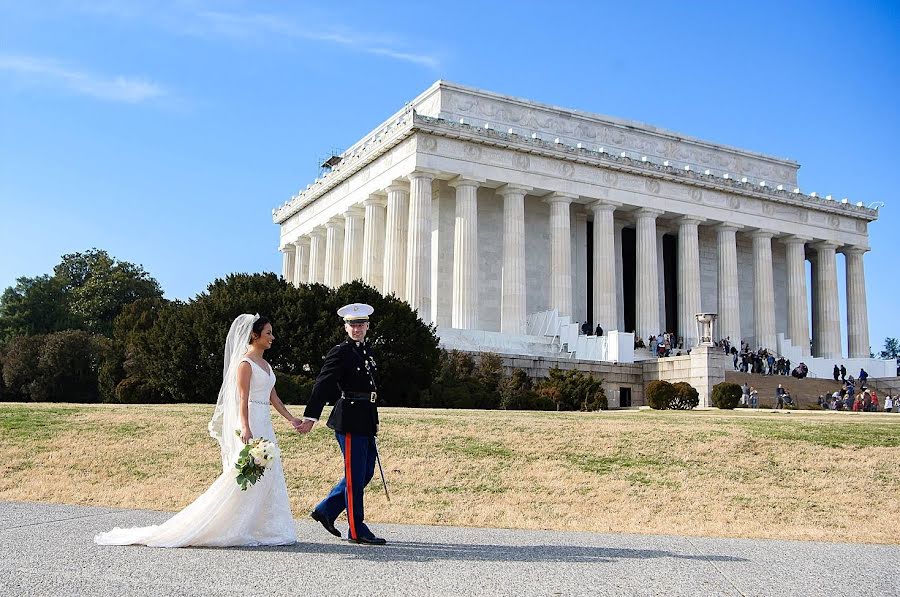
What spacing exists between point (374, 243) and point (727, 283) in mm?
25239

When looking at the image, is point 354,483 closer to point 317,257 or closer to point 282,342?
point 282,342

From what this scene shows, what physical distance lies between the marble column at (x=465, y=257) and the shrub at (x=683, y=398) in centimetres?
1539

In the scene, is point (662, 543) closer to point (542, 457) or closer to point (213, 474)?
point (542, 457)

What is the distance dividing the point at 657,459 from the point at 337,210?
50472 mm

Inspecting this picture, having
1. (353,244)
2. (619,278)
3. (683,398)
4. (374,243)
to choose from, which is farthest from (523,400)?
(619,278)

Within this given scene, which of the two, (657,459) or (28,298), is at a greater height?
(28,298)

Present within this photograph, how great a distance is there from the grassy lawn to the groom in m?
3.13

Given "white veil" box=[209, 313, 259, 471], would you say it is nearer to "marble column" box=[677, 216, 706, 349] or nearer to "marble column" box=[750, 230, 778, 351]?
"marble column" box=[677, 216, 706, 349]

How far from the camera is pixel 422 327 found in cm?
3697

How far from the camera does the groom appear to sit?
9.93 meters

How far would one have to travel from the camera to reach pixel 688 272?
207 ft

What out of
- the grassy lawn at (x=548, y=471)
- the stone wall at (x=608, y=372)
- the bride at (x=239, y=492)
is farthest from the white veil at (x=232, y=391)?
the stone wall at (x=608, y=372)

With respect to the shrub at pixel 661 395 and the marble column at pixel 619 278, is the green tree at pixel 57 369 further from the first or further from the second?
the marble column at pixel 619 278

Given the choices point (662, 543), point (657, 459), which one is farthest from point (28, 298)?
point (662, 543)
